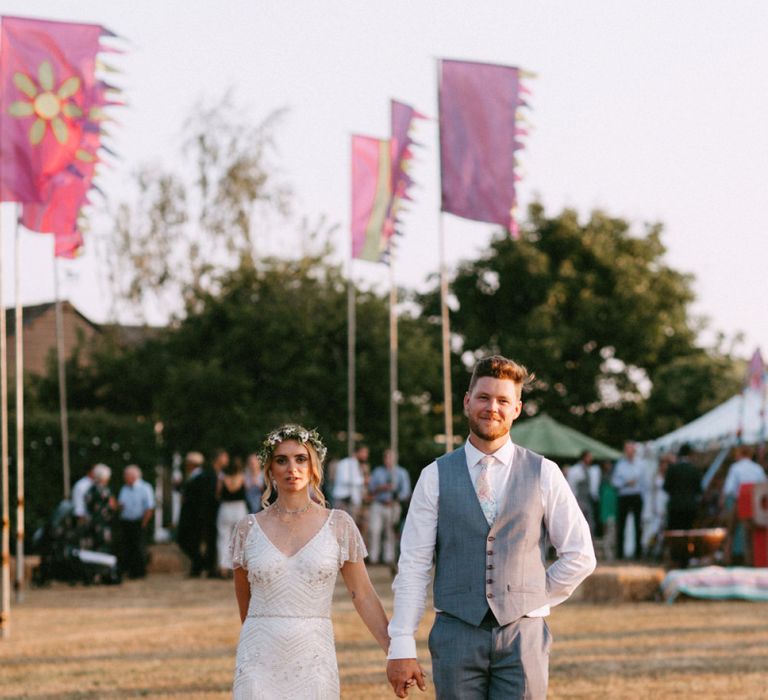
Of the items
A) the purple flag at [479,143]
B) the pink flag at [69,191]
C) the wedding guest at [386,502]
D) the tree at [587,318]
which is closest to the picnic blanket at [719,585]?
the purple flag at [479,143]

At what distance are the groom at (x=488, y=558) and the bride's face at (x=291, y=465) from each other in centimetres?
94

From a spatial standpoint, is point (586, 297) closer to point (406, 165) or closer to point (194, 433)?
point (194, 433)

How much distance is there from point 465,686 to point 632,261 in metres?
49.1

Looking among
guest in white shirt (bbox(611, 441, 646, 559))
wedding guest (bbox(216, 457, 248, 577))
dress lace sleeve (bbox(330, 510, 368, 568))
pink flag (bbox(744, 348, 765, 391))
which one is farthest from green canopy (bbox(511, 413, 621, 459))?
dress lace sleeve (bbox(330, 510, 368, 568))

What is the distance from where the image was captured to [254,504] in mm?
22875

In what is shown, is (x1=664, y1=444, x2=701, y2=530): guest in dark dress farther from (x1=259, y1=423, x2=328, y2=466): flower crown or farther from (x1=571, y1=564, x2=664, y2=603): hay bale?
(x1=259, y1=423, x2=328, y2=466): flower crown

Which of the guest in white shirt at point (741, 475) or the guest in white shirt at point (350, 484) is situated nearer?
the guest in white shirt at point (741, 475)

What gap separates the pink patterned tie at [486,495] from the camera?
509 centimetres

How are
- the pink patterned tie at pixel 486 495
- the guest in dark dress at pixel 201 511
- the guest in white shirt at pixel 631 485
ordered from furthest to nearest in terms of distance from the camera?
the guest in white shirt at pixel 631 485 < the guest in dark dress at pixel 201 511 < the pink patterned tie at pixel 486 495

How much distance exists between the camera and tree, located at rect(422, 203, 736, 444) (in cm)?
5131

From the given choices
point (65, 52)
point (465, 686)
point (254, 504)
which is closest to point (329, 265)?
point (254, 504)

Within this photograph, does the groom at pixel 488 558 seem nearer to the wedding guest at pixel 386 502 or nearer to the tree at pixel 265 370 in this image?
the wedding guest at pixel 386 502

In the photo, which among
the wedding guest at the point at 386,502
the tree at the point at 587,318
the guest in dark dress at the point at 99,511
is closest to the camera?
the guest in dark dress at the point at 99,511

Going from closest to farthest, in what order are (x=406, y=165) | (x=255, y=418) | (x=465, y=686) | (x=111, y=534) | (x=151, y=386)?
(x=465, y=686) < (x=406, y=165) < (x=111, y=534) < (x=255, y=418) < (x=151, y=386)
